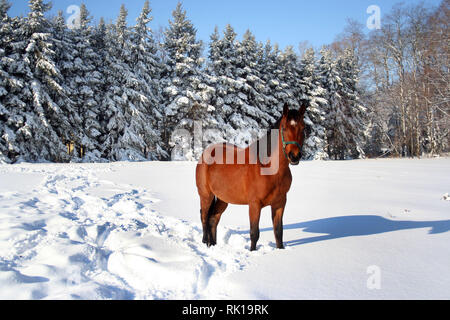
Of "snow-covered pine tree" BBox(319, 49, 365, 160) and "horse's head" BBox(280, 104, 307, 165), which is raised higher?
"snow-covered pine tree" BBox(319, 49, 365, 160)

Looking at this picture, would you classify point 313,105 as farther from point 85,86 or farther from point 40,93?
point 40,93

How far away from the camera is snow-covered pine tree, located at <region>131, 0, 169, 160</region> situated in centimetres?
2502

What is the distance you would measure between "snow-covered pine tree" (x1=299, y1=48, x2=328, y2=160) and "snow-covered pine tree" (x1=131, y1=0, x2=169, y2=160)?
14.9 metres

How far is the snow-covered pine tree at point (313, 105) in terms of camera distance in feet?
95.0

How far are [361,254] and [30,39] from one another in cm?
2634

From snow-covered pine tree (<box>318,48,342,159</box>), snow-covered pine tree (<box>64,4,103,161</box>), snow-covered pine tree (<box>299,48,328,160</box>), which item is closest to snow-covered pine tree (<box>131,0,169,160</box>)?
snow-covered pine tree (<box>64,4,103,161</box>)

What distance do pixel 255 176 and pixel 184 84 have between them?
24352mm

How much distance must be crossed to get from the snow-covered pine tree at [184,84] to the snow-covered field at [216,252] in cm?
1954

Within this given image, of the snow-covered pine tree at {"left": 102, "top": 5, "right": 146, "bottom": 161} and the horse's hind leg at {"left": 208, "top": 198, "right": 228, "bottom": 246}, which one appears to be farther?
the snow-covered pine tree at {"left": 102, "top": 5, "right": 146, "bottom": 161}

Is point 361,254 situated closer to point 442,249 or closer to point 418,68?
point 442,249

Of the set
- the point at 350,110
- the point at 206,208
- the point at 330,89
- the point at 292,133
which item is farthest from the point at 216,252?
the point at 350,110

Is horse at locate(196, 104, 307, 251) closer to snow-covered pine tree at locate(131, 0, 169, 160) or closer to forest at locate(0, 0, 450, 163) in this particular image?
forest at locate(0, 0, 450, 163)

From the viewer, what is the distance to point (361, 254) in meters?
3.08
